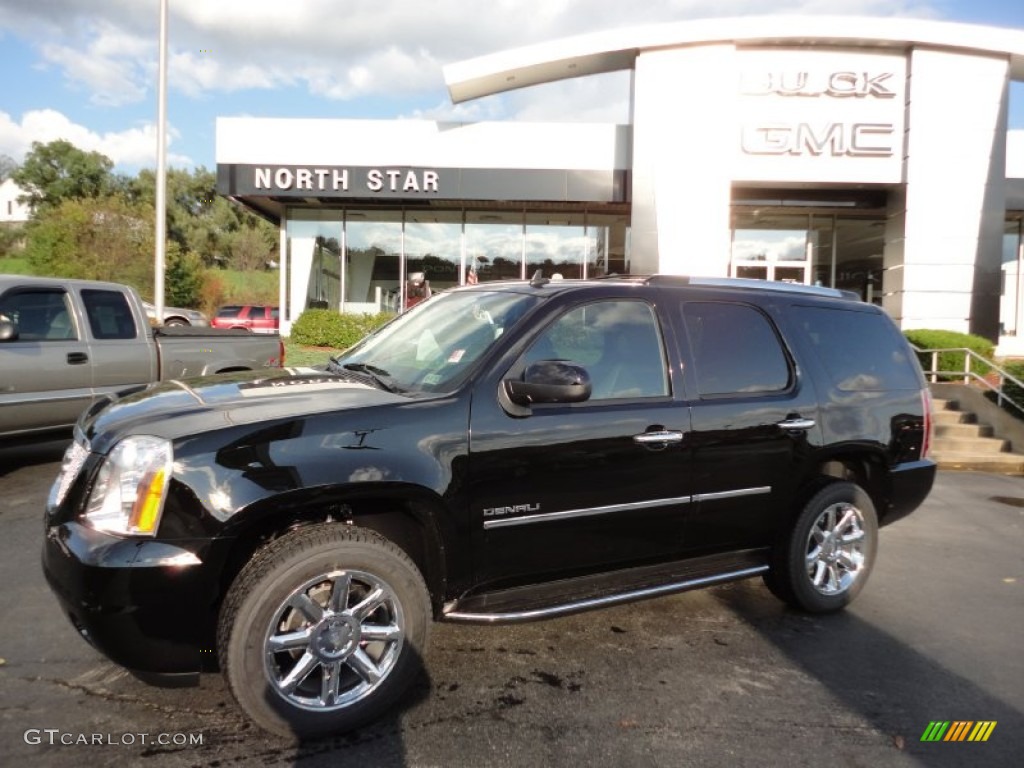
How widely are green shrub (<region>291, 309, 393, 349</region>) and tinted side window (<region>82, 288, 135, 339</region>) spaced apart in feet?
33.7

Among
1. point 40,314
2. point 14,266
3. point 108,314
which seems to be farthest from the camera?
point 14,266

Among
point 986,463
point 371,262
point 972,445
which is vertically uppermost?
point 371,262

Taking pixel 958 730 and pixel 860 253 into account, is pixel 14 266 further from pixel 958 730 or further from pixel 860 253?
pixel 958 730

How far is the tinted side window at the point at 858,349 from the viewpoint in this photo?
437 cm

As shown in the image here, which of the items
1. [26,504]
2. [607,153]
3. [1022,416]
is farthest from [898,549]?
[607,153]

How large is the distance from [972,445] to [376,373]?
9.14 metres

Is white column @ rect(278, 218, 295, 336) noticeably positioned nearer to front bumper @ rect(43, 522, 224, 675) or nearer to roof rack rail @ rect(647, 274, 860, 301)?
roof rack rail @ rect(647, 274, 860, 301)

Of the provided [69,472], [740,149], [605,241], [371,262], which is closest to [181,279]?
[371,262]

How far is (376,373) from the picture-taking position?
3.77 meters

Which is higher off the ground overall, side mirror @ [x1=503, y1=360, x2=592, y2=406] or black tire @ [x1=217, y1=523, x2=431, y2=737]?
side mirror @ [x1=503, y1=360, x2=592, y2=406]

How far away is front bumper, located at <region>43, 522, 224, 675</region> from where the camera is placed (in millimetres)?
2621

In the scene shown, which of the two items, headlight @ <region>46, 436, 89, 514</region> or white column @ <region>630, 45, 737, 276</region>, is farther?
white column @ <region>630, 45, 737, 276</region>

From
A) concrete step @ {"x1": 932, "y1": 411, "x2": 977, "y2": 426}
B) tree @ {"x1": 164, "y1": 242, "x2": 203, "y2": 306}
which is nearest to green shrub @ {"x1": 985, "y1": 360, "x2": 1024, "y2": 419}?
concrete step @ {"x1": 932, "y1": 411, "x2": 977, "y2": 426}

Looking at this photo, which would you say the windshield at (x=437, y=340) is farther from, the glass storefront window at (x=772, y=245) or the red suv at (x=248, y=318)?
the red suv at (x=248, y=318)
